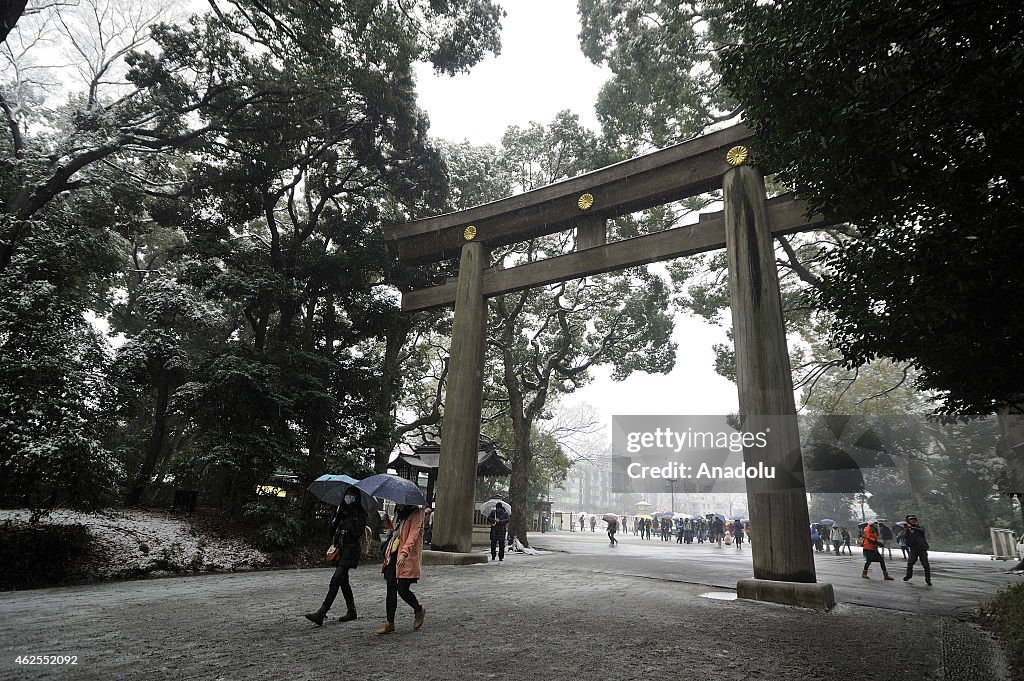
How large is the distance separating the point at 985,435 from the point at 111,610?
35845 millimetres

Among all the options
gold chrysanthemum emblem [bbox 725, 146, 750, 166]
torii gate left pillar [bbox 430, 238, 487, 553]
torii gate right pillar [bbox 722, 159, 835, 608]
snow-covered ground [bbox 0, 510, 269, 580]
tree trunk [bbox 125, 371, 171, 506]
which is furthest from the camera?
tree trunk [bbox 125, 371, 171, 506]

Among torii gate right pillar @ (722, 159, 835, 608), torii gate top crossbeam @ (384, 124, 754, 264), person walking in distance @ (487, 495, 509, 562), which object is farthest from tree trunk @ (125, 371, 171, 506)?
torii gate right pillar @ (722, 159, 835, 608)

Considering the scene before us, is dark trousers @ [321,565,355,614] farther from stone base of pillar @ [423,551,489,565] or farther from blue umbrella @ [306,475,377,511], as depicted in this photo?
stone base of pillar @ [423,551,489,565]

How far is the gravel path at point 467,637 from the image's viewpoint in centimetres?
359

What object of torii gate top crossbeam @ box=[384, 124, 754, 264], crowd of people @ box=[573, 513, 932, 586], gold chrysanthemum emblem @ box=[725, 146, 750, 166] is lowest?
crowd of people @ box=[573, 513, 932, 586]

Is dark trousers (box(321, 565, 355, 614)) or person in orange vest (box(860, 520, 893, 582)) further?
person in orange vest (box(860, 520, 893, 582))

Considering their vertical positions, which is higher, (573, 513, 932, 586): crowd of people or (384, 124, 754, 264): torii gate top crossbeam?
(384, 124, 754, 264): torii gate top crossbeam

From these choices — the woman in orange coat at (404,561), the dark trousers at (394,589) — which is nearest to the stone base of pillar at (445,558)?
the woman in orange coat at (404,561)

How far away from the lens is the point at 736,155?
26.0 feet

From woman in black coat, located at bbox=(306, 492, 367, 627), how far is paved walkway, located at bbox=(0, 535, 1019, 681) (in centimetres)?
22

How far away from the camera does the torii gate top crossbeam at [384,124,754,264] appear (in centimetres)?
843

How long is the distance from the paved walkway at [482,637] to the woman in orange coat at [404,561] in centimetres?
21

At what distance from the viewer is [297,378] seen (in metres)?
12.4

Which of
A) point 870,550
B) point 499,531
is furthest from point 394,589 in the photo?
→ point 870,550
